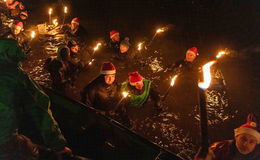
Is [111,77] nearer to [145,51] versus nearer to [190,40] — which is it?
[145,51]

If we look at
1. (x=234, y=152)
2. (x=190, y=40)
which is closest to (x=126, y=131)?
(x=234, y=152)

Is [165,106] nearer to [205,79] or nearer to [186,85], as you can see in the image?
[186,85]

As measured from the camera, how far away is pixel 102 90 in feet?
20.2

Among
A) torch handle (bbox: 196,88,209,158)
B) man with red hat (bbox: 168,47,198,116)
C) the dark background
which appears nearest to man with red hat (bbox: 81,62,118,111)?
man with red hat (bbox: 168,47,198,116)

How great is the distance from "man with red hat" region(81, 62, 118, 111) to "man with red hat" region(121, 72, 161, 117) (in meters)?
0.42

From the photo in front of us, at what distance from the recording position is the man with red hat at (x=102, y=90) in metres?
6.00

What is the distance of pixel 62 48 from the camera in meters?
7.47

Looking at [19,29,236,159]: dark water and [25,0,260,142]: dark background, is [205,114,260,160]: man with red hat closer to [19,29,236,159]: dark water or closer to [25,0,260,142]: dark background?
[19,29,236,159]: dark water

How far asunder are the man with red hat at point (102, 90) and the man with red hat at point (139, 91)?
1.39 feet

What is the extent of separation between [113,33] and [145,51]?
1538 millimetres

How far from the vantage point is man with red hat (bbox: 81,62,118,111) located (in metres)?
6.00

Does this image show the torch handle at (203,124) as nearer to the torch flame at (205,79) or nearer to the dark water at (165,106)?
the torch flame at (205,79)

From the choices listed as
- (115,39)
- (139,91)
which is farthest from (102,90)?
(115,39)

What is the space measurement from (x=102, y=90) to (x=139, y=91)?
3.06 feet
